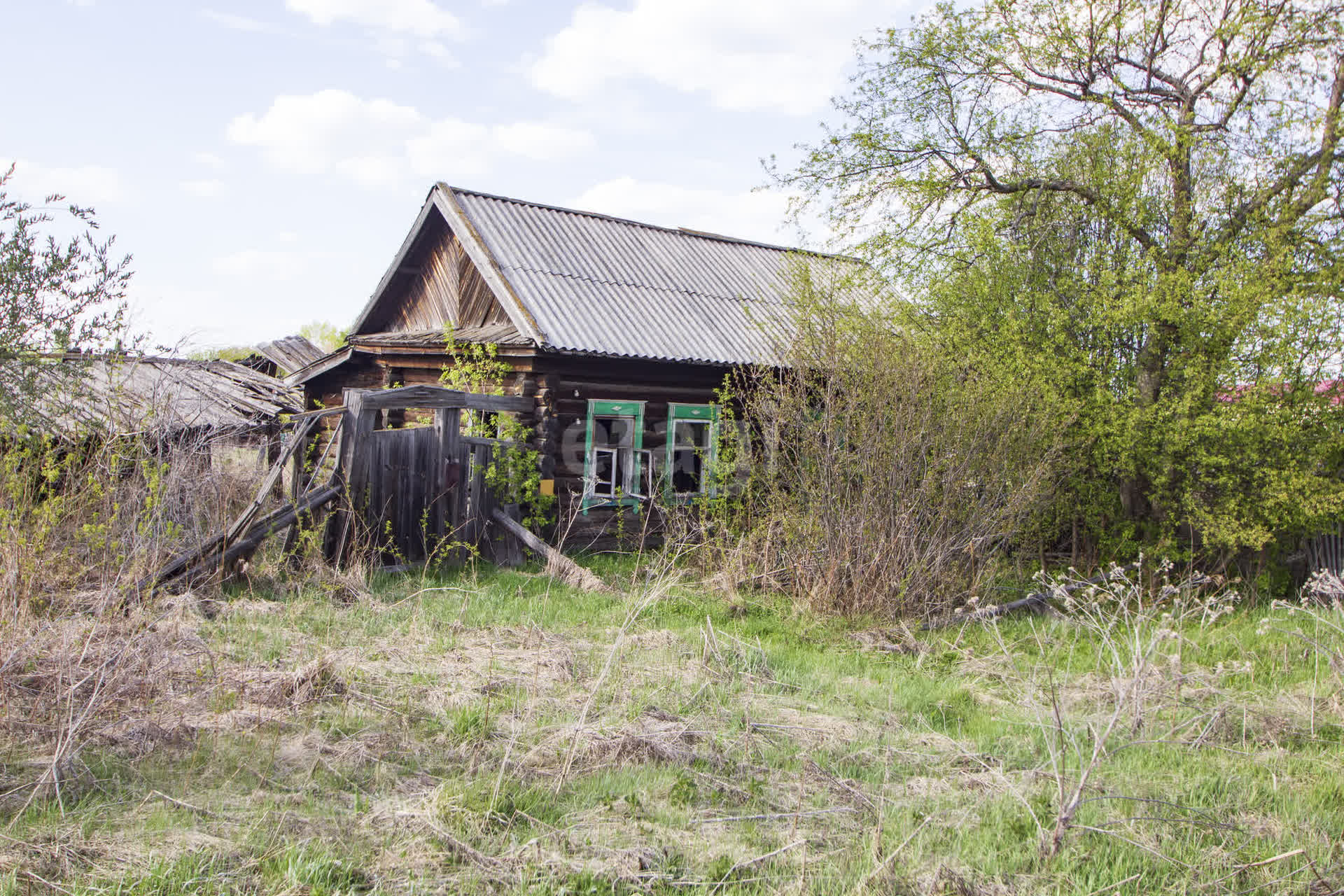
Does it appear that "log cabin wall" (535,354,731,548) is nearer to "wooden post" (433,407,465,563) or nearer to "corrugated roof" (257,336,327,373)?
"wooden post" (433,407,465,563)

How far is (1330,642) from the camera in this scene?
25.4ft

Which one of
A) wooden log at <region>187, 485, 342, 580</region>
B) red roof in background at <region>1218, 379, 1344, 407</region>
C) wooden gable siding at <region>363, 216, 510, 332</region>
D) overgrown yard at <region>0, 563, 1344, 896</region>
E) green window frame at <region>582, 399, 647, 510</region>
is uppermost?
wooden gable siding at <region>363, 216, 510, 332</region>

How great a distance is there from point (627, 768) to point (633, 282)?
10917 millimetres

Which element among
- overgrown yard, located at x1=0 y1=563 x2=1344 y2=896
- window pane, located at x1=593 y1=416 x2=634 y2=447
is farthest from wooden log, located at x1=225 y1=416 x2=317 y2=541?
window pane, located at x1=593 y1=416 x2=634 y2=447

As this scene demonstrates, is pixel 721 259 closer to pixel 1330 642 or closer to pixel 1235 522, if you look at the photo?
pixel 1235 522

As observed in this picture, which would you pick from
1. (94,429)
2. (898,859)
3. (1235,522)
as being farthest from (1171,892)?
(1235,522)

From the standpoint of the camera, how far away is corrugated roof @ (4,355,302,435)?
263 inches

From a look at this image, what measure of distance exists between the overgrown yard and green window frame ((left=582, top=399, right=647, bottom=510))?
5.91 meters

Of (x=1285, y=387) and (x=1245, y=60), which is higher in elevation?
(x=1245, y=60)

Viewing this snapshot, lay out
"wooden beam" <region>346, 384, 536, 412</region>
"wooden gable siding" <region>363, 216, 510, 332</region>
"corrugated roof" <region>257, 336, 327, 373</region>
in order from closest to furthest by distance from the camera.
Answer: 1. "wooden beam" <region>346, 384, 536, 412</region>
2. "wooden gable siding" <region>363, 216, 510, 332</region>
3. "corrugated roof" <region>257, 336, 327, 373</region>

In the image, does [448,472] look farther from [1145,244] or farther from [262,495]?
[1145,244]

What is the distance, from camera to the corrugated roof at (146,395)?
6676 mm

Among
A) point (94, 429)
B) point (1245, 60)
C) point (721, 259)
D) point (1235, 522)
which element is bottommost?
point (1235, 522)

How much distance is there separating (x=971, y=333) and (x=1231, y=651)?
4320mm
